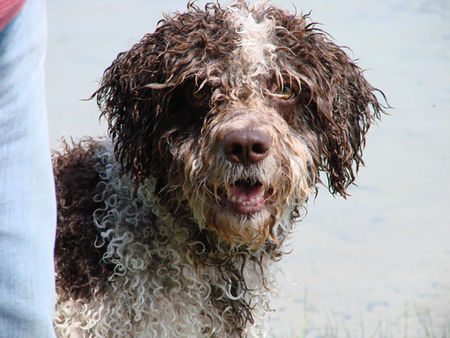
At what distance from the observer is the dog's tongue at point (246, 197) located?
3.51 m

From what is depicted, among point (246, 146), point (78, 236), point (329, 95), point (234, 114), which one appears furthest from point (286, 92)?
point (78, 236)

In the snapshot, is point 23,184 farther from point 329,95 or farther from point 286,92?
point 329,95

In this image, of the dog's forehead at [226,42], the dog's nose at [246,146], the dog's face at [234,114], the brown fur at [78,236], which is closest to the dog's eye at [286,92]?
the dog's face at [234,114]

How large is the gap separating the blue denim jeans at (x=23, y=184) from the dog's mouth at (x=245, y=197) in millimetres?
1074

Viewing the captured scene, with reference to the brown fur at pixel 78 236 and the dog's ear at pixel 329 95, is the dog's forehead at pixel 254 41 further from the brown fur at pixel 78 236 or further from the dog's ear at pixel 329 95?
the brown fur at pixel 78 236

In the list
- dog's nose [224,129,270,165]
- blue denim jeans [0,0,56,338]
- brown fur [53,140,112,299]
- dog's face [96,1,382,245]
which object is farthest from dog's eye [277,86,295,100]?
blue denim jeans [0,0,56,338]

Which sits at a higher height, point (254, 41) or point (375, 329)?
point (254, 41)

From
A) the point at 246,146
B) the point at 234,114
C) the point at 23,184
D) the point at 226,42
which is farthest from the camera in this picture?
the point at 226,42

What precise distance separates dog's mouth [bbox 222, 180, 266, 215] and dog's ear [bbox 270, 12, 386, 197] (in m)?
0.42

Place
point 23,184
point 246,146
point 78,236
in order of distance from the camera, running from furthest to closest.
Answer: point 78,236 < point 246,146 < point 23,184

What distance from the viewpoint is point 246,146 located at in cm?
333

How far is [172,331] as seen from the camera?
377cm

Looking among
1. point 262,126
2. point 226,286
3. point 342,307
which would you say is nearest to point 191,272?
point 226,286

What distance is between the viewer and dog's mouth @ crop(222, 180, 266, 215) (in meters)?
3.51
